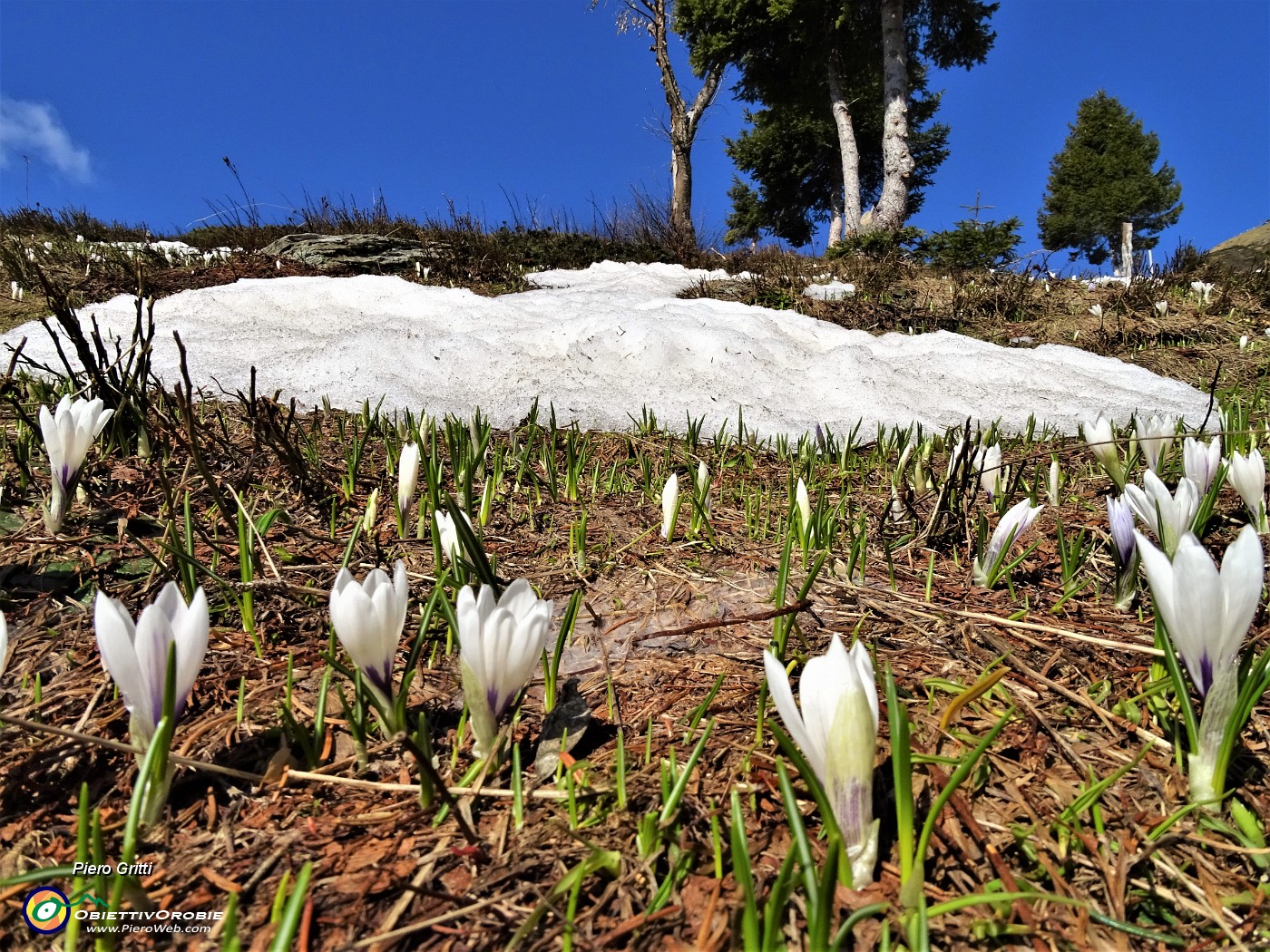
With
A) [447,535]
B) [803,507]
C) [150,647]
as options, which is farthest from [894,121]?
[150,647]

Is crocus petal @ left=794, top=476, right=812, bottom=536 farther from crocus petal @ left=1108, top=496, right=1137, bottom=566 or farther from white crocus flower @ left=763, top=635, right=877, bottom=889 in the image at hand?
white crocus flower @ left=763, top=635, right=877, bottom=889

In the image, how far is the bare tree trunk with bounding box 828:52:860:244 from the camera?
13.6 meters

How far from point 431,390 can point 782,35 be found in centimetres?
1688

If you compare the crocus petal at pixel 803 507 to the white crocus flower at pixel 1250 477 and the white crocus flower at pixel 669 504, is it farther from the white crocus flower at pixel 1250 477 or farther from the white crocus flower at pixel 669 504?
the white crocus flower at pixel 1250 477

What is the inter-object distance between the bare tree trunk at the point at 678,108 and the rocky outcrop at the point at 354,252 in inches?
379

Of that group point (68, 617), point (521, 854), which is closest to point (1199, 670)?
point (521, 854)

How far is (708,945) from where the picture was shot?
0.62m

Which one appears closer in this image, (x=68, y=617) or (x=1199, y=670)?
(x=1199, y=670)

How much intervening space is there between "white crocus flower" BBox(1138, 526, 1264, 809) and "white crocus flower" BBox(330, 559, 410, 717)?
90 centimetres

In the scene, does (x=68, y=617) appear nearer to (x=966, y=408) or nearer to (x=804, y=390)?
(x=804, y=390)

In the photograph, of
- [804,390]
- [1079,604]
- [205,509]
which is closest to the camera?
[1079,604]

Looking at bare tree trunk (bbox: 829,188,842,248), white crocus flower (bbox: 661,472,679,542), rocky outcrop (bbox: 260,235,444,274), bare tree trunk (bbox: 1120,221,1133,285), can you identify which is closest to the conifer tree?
bare tree trunk (bbox: 1120,221,1133,285)

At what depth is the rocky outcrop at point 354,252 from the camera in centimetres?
743

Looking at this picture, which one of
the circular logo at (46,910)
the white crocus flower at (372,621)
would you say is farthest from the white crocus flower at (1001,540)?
the circular logo at (46,910)
